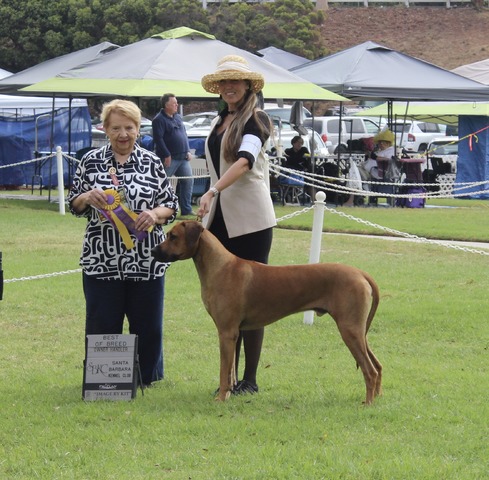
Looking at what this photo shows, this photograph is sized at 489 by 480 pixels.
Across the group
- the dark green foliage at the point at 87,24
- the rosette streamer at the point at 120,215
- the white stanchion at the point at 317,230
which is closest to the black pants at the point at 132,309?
the rosette streamer at the point at 120,215

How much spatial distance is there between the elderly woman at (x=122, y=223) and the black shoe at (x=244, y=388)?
2.22 ft

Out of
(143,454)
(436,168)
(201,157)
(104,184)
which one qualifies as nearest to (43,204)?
(201,157)

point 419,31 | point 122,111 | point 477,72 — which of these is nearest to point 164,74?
point 477,72

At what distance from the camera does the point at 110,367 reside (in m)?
6.77

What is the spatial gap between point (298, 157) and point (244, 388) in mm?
15124

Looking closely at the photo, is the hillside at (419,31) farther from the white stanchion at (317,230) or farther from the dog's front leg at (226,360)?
the dog's front leg at (226,360)

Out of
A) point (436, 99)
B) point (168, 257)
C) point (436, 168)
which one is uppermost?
point (168, 257)

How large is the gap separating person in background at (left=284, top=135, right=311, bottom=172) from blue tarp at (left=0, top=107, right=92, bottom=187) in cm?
605

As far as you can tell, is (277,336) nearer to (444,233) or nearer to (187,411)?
(187,411)

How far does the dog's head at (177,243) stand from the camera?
253 inches

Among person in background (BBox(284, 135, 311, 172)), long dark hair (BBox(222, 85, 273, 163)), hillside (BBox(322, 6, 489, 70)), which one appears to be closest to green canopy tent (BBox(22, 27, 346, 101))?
person in background (BBox(284, 135, 311, 172))

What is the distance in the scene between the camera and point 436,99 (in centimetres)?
2230

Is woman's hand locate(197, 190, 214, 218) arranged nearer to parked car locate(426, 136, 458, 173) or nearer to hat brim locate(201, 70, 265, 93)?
hat brim locate(201, 70, 265, 93)

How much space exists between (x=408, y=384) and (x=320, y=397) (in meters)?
0.71
